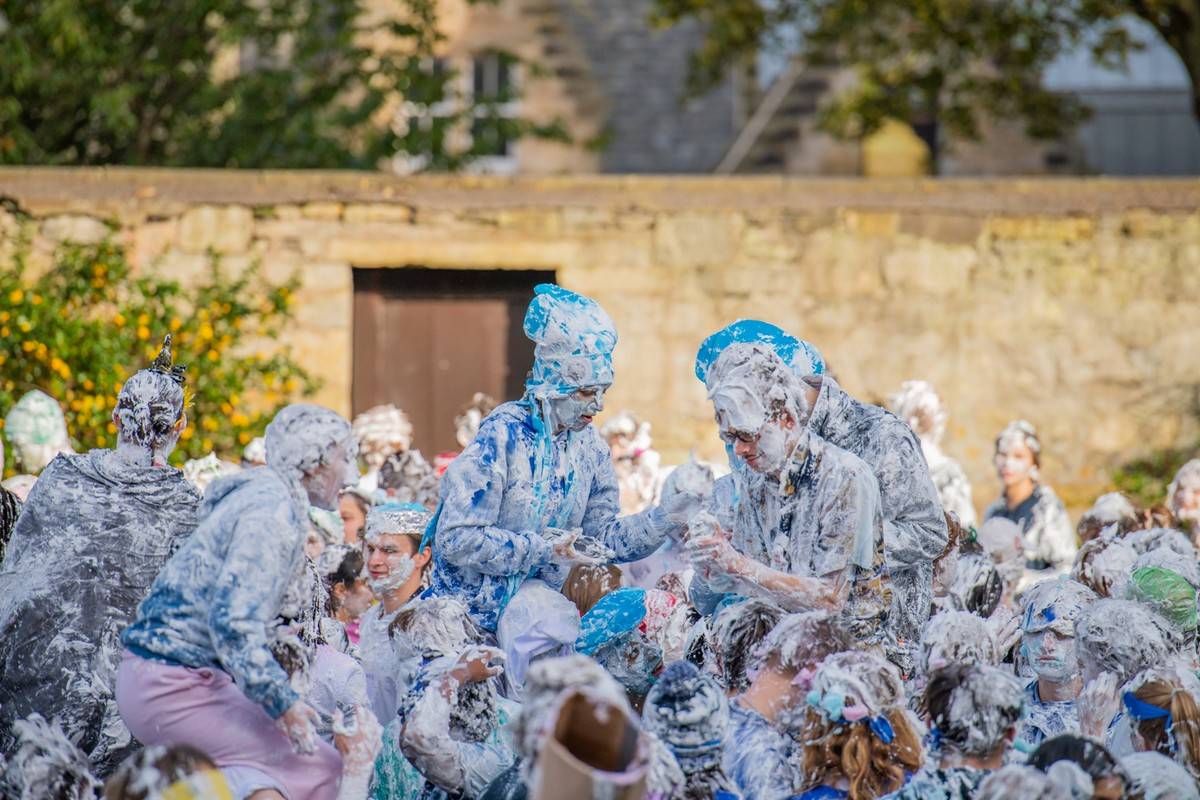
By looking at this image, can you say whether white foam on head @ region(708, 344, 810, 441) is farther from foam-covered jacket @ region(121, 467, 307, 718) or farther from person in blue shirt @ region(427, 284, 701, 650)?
foam-covered jacket @ region(121, 467, 307, 718)

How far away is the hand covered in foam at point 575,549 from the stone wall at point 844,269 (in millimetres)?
5675

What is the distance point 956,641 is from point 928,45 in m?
10.1

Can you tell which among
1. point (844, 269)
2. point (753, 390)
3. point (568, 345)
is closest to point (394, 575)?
point (568, 345)

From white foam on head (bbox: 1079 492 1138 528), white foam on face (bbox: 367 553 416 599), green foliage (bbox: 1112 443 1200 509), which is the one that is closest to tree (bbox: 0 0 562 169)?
green foliage (bbox: 1112 443 1200 509)

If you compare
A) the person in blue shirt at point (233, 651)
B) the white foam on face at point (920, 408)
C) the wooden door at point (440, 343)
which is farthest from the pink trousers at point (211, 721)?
the wooden door at point (440, 343)

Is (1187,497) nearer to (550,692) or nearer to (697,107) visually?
(550,692)

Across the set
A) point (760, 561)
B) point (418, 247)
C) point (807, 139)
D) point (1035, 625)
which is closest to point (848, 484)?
point (760, 561)

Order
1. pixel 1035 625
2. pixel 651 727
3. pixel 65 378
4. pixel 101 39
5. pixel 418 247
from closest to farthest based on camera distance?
pixel 651 727
pixel 1035 625
pixel 65 378
pixel 418 247
pixel 101 39

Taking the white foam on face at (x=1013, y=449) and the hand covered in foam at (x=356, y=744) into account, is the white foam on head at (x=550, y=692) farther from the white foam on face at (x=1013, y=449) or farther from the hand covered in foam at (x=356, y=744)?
the white foam on face at (x=1013, y=449)

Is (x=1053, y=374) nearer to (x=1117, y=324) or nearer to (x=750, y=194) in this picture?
(x=1117, y=324)

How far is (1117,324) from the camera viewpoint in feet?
35.4

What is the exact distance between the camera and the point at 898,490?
497 cm

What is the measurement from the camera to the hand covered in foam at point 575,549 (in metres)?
4.75

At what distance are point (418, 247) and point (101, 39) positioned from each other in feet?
13.9
